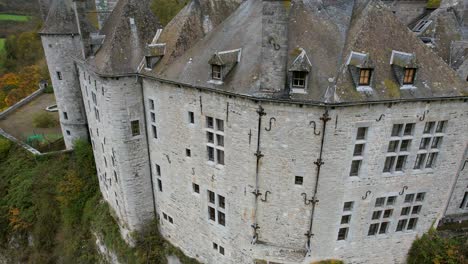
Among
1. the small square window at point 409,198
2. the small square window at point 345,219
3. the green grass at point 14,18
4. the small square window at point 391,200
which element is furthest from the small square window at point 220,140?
the green grass at point 14,18

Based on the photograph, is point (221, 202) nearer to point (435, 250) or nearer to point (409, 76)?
point (409, 76)

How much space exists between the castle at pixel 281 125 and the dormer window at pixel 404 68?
6cm

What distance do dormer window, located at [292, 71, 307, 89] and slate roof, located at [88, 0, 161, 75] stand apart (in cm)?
950

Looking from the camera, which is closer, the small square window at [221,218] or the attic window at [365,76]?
the attic window at [365,76]

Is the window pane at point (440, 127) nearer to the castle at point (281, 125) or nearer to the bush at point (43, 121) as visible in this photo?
the castle at point (281, 125)

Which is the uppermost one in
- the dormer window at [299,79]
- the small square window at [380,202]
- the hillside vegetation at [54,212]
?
the dormer window at [299,79]

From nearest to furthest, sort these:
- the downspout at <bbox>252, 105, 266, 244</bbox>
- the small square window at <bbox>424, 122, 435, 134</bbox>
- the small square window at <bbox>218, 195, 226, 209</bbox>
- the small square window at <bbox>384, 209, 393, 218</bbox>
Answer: the downspout at <bbox>252, 105, 266, 244</bbox>
the small square window at <bbox>424, 122, 435, 134</bbox>
the small square window at <bbox>384, 209, 393, 218</bbox>
the small square window at <bbox>218, 195, 226, 209</bbox>

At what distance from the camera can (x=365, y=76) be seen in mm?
13789

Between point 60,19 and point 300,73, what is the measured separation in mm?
22030

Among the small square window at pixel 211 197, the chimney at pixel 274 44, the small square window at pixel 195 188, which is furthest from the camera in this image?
the small square window at pixel 195 188

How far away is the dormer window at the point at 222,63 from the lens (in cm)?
1489

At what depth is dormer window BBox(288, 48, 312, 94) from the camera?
44.2ft

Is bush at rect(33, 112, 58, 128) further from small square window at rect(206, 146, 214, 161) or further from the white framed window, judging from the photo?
the white framed window

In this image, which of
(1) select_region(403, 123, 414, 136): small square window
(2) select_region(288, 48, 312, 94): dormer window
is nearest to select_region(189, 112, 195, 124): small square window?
(2) select_region(288, 48, 312, 94): dormer window
